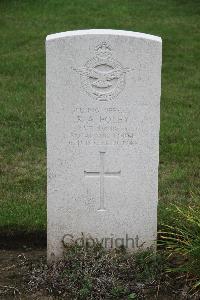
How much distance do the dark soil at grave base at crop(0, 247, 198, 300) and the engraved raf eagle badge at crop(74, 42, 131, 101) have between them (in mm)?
1312

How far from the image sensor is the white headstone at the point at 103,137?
4773 mm

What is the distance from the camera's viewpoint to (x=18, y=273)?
5.04m

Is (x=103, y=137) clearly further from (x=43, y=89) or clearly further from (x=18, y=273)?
(x=43, y=89)

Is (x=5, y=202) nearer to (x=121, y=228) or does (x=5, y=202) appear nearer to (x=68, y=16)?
(x=121, y=228)

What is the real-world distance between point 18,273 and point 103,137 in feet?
3.70

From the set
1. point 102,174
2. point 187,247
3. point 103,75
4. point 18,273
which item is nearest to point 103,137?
point 102,174

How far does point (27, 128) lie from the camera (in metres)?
8.30

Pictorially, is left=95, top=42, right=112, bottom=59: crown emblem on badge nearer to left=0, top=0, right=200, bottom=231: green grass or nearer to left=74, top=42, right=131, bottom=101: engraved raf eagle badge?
left=74, top=42, right=131, bottom=101: engraved raf eagle badge

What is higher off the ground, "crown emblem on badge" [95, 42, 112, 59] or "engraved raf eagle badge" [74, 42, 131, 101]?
"crown emblem on badge" [95, 42, 112, 59]

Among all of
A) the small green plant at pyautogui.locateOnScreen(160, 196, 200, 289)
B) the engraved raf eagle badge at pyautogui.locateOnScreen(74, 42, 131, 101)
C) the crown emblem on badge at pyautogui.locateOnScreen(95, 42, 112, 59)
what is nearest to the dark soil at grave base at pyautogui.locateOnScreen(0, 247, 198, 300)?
the small green plant at pyautogui.locateOnScreen(160, 196, 200, 289)

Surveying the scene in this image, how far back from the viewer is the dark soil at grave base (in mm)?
4707

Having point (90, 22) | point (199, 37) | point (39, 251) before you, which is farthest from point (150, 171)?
point (90, 22)

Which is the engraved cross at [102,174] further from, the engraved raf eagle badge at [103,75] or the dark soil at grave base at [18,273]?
the dark soil at grave base at [18,273]

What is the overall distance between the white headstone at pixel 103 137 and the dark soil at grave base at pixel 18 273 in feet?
0.80
